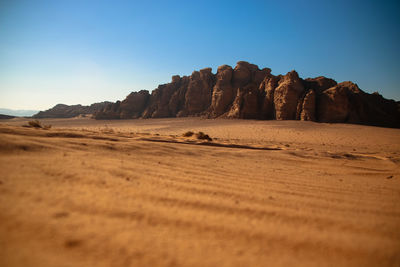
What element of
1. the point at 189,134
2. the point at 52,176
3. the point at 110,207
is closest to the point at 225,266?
the point at 110,207

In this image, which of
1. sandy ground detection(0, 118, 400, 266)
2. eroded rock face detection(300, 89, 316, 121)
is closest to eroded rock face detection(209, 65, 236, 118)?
eroded rock face detection(300, 89, 316, 121)

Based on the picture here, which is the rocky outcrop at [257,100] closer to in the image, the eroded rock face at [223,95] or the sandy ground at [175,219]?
the eroded rock face at [223,95]

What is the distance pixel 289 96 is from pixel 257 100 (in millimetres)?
4967

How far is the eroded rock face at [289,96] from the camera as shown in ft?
75.8

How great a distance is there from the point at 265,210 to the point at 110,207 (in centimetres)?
136

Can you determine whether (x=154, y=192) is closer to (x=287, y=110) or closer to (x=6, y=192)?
(x=6, y=192)

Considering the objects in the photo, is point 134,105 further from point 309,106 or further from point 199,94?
point 309,106

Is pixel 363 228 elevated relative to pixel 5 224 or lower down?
lower down

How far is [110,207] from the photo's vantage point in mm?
1533

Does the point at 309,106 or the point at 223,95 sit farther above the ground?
the point at 223,95

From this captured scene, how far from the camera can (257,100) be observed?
89.6 ft

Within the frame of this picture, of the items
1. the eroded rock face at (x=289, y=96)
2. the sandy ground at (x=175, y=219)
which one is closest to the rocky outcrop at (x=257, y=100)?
the eroded rock face at (x=289, y=96)

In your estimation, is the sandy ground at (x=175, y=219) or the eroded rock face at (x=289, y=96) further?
the eroded rock face at (x=289, y=96)

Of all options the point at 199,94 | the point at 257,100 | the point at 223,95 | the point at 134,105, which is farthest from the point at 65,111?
the point at 257,100
